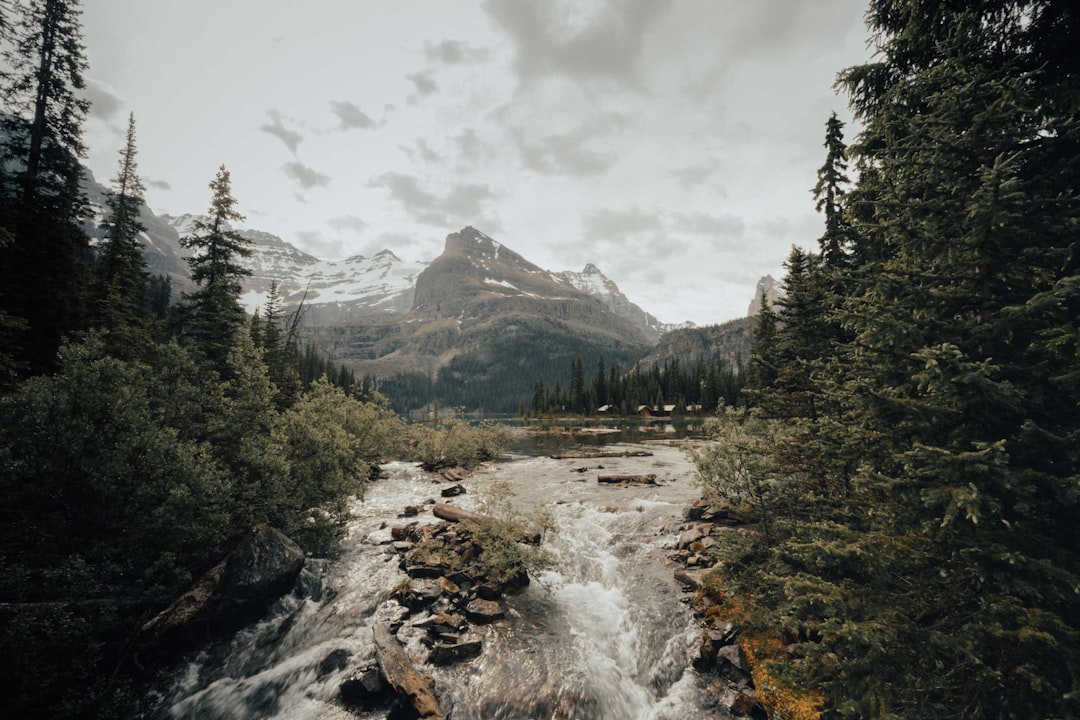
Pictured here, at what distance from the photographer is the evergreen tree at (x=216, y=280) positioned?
24266 millimetres

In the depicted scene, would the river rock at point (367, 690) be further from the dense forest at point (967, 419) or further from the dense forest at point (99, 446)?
the dense forest at point (967, 419)

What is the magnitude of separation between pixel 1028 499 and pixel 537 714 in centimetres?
1125

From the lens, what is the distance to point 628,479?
33031mm

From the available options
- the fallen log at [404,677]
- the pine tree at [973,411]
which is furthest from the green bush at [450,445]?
the pine tree at [973,411]

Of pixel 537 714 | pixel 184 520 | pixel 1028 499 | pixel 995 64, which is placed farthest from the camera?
pixel 184 520

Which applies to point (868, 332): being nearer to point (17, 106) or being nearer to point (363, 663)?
point (363, 663)

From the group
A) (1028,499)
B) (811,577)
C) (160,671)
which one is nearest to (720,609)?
(811,577)

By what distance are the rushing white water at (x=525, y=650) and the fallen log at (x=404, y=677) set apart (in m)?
0.45

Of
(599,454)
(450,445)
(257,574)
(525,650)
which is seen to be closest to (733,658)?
(525,650)

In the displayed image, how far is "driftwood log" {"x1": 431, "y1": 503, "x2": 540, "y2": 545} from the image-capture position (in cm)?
1833

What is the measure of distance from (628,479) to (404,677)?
80.2ft

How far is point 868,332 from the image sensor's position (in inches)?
321

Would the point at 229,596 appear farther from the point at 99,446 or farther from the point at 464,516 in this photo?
the point at 464,516

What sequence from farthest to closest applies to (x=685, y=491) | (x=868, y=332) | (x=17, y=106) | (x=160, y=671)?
(x=685, y=491) → (x=17, y=106) → (x=160, y=671) → (x=868, y=332)
